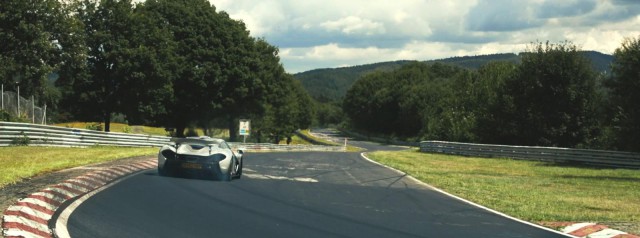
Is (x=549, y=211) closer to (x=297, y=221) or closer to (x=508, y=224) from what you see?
(x=508, y=224)

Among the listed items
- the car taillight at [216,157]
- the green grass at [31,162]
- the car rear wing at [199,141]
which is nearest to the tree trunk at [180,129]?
the green grass at [31,162]

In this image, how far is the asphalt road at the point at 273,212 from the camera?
9.41m

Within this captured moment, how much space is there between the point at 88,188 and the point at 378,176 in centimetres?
1078

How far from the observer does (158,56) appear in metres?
50.3

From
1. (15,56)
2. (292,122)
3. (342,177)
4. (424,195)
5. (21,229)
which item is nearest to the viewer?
(21,229)

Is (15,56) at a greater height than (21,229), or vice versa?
(15,56)

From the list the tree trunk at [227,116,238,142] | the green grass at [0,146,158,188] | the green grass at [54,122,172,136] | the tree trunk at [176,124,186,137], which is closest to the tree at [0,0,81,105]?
the green grass at [0,146,158,188]

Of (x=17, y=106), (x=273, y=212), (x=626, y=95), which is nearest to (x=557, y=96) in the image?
(x=626, y=95)

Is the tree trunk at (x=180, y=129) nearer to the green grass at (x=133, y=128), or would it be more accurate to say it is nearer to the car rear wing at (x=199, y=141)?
the green grass at (x=133, y=128)

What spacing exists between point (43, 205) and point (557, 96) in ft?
133

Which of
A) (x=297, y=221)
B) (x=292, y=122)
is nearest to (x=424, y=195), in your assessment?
(x=297, y=221)

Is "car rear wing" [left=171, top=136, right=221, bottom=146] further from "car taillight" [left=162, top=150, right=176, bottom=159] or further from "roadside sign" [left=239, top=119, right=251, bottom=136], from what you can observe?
"roadside sign" [left=239, top=119, right=251, bottom=136]

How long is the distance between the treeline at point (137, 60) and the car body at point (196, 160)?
78.7 ft

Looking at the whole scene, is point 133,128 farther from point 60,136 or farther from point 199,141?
point 199,141
